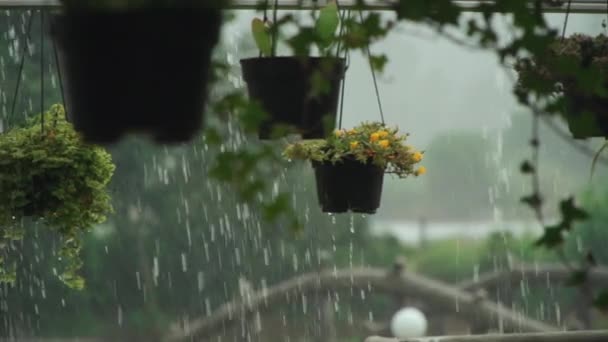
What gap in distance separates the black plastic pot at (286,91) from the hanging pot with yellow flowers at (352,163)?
68 centimetres

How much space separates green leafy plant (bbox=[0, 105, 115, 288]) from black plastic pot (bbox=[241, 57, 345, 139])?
2.34ft

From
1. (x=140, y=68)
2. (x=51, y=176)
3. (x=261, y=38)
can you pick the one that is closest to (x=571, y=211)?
(x=140, y=68)

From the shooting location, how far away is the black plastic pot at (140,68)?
0.97m

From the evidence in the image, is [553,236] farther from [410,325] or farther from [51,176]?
[410,325]

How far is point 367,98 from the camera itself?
8641 millimetres

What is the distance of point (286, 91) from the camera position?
5.66 feet

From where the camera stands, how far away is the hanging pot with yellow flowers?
2553 mm

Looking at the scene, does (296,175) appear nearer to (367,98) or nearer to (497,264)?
(367,98)

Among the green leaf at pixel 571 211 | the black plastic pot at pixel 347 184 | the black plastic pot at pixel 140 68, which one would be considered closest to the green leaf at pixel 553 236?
the green leaf at pixel 571 211

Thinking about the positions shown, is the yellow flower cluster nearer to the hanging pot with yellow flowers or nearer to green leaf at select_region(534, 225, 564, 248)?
the hanging pot with yellow flowers

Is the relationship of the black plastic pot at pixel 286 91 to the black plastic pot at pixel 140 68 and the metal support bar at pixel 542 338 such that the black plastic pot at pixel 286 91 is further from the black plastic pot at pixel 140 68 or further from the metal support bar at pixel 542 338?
the metal support bar at pixel 542 338

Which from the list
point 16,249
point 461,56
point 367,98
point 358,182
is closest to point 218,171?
point 358,182

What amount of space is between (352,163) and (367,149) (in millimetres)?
61

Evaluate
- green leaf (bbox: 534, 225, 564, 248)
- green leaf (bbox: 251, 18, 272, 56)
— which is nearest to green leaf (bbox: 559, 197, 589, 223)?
green leaf (bbox: 534, 225, 564, 248)
